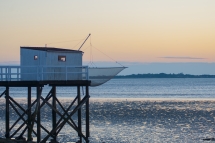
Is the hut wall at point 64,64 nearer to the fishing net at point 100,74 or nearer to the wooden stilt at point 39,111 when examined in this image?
the wooden stilt at point 39,111

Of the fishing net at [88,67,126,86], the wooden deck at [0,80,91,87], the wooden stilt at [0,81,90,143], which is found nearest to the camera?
the wooden deck at [0,80,91,87]

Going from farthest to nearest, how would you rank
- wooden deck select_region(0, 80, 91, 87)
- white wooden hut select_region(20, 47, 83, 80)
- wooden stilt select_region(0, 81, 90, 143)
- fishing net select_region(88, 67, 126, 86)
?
fishing net select_region(88, 67, 126, 86)
white wooden hut select_region(20, 47, 83, 80)
wooden stilt select_region(0, 81, 90, 143)
wooden deck select_region(0, 80, 91, 87)

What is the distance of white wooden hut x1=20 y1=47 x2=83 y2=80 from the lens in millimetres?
34250

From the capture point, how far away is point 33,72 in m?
35.0

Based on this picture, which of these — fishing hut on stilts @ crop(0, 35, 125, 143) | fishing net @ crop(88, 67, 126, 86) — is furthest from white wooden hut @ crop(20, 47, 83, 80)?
fishing net @ crop(88, 67, 126, 86)

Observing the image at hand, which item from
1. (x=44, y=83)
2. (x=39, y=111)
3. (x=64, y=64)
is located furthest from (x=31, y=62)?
(x=39, y=111)

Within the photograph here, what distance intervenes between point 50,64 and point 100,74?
410 cm

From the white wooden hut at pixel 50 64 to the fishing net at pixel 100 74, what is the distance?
1190 mm

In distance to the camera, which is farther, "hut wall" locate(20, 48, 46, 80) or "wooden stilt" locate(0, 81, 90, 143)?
"hut wall" locate(20, 48, 46, 80)

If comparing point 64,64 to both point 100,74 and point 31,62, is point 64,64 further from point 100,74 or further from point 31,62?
point 100,74

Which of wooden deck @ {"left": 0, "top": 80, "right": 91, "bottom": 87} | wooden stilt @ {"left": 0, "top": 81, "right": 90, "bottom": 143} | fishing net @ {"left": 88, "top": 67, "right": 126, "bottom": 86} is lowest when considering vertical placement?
wooden stilt @ {"left": 0, "top": 81, "right": 90, "bottom": 143}

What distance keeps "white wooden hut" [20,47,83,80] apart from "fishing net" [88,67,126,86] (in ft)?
3.91

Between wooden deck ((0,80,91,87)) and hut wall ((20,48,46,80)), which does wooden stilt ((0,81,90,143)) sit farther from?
hut wall ((20,48,46,80))

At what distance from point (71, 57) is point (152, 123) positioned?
783 inches
